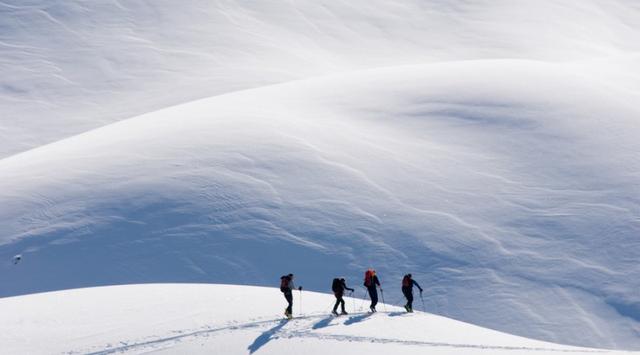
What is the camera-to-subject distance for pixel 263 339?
1573 centimetres

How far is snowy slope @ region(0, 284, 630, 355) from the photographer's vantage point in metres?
15.7

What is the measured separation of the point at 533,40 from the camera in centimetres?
5778

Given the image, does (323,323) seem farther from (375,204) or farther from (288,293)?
(375,204)

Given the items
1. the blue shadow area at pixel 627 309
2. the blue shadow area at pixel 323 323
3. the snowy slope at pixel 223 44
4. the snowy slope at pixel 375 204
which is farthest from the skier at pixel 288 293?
the snowy slope at pixel 223 44

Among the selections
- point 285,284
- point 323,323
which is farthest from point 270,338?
point 285,284

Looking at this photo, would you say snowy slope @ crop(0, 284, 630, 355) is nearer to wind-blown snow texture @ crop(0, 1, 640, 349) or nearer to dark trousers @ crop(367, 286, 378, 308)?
dark trousers @ crop(367, 286, 378, 308)

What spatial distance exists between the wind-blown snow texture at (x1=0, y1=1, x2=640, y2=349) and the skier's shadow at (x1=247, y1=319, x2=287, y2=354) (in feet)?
27.2

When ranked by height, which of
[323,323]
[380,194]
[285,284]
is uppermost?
[380,194]

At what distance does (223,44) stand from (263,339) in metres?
38.1

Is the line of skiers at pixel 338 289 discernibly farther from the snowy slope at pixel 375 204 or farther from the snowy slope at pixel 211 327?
the snowy slope at pixel 375 204

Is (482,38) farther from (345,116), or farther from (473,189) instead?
(473,189)

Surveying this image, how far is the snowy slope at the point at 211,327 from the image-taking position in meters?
15.7

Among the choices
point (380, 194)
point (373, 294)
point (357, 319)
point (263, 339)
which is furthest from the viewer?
point (380, 194)

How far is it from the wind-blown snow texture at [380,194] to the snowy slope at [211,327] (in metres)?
6.08
